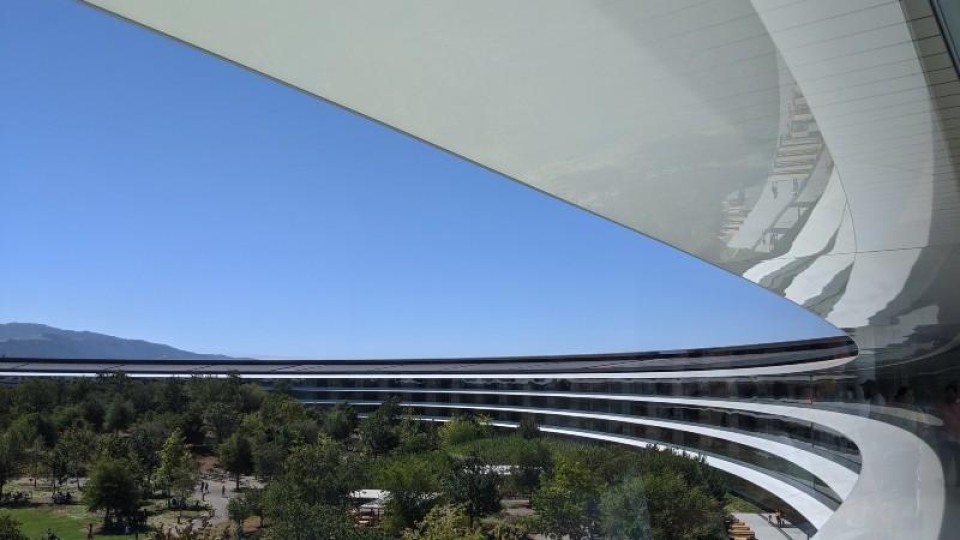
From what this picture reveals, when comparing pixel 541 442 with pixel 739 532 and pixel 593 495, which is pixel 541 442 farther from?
pixel 739 532

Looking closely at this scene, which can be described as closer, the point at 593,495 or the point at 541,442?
the point at 593,495

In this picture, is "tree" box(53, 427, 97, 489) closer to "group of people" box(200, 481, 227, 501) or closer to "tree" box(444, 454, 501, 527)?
"group of people" box(200, 481, 227, 501)

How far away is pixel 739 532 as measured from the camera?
977 cm

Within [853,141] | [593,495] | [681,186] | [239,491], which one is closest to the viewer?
[853,141]

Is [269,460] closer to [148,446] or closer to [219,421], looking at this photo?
[148,446]

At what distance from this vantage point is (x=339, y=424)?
2388 cm

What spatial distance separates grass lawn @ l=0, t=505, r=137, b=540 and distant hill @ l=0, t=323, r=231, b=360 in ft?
176

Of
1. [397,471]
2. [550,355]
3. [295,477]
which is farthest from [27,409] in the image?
[550,355]

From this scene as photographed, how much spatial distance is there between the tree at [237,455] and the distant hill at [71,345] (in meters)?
51.8

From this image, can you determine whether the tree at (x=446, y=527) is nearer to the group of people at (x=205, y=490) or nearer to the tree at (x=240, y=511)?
the tree at (x=240, y=511)

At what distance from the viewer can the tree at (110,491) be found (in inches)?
603

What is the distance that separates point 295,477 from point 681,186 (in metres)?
13.9

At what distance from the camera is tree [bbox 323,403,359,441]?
23.5 metres

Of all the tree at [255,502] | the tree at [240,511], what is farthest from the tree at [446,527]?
the tree at [240,511]
